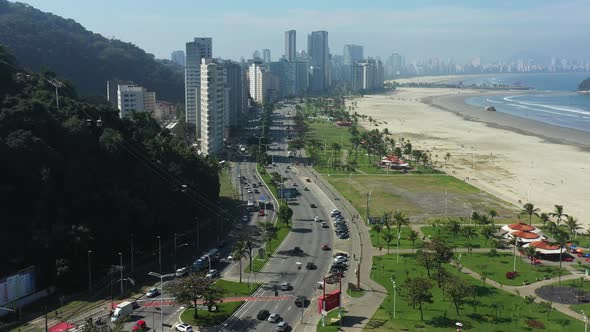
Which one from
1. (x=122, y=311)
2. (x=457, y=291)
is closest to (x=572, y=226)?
(x=457, y=291)

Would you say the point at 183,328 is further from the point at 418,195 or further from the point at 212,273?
the point at 418,195

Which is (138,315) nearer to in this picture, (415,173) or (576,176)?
(415,173)

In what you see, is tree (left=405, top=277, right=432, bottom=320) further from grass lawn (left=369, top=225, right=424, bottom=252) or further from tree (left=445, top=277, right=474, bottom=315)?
grass lawn (left=369, top=225, right=424, bottom=252)

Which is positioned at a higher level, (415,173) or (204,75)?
(204,75)

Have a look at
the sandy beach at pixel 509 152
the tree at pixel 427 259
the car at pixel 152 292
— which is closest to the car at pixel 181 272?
the car at pixel 152 292

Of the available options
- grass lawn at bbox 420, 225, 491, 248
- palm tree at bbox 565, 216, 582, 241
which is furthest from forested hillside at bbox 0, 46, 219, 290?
palm tree at bbox 565, 216, 582, 241

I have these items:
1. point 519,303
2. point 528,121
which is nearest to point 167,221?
point 519,303

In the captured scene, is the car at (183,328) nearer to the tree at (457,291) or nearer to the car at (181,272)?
the car at (181,272)
